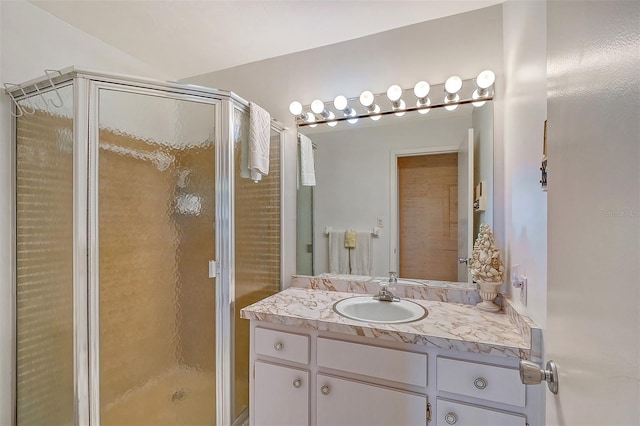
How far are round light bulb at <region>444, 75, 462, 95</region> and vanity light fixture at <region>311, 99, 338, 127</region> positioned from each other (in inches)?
26.5

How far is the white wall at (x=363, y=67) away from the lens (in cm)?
152

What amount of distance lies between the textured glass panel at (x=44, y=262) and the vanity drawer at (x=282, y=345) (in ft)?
2.79

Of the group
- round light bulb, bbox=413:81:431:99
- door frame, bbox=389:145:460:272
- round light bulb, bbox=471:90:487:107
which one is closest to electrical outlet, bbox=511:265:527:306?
door frame, bbox=389:145:460:272

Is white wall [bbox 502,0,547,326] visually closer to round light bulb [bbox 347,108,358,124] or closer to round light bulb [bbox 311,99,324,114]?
round light bulb [bbox 347,108,358,124]

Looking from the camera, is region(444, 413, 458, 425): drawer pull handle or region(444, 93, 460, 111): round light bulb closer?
region(444, 413, 458, 425): drawer pull handle

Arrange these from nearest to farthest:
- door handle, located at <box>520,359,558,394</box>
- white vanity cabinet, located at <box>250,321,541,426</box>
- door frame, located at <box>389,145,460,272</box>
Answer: door handle, located at <box>520,359,558,394</box> < white vanity cabinet, located at <box>250,321,541,426</box> < door frame, located at <box>389,145,460,272</box>

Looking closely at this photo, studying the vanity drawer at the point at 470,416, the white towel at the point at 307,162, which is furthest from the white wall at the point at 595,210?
the white towel at the point at 307,162

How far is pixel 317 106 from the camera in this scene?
5.94ft

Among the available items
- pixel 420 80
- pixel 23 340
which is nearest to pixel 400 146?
pixel 420 80

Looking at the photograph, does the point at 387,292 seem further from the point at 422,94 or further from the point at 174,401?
the point at 174,401

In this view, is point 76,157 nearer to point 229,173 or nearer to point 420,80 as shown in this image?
point 229,173

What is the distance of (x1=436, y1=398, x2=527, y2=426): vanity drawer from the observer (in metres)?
0.98

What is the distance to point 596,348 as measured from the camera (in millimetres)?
430

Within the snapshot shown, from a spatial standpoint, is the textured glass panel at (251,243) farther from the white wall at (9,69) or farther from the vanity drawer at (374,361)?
the white wall at (9,69)
